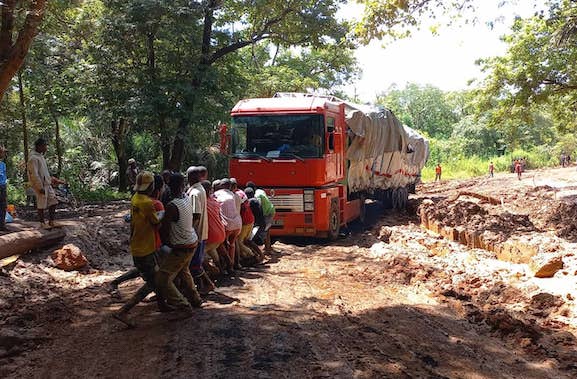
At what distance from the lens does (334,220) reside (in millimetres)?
11836

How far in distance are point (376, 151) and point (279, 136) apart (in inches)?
186

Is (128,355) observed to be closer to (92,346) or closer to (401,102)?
(92,346)

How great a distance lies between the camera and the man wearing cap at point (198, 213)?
6094 mm

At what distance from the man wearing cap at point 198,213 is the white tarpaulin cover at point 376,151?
22.8ft

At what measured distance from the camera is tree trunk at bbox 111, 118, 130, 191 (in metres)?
20.1

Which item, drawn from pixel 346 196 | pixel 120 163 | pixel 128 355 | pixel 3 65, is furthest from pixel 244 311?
pixel 120 163

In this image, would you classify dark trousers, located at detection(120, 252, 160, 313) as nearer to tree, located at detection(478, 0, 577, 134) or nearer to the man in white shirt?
the man in white shirt

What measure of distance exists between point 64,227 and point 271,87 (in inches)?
573

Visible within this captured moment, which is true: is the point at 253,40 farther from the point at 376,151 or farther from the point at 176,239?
the point at 176,239

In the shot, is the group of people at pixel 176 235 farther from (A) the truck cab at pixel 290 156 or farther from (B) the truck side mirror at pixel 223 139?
(B) the truck side mirror at pixel 223 139

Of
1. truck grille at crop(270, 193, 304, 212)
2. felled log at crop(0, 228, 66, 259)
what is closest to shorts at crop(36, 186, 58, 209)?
felled log at crop(0, 228, 66, 259)

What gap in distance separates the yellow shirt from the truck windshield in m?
5.56

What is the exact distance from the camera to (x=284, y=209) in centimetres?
1099

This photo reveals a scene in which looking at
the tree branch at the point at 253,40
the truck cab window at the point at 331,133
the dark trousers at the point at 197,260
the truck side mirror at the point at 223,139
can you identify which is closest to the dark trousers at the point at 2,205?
the truck side mirror at the point at 223,139
